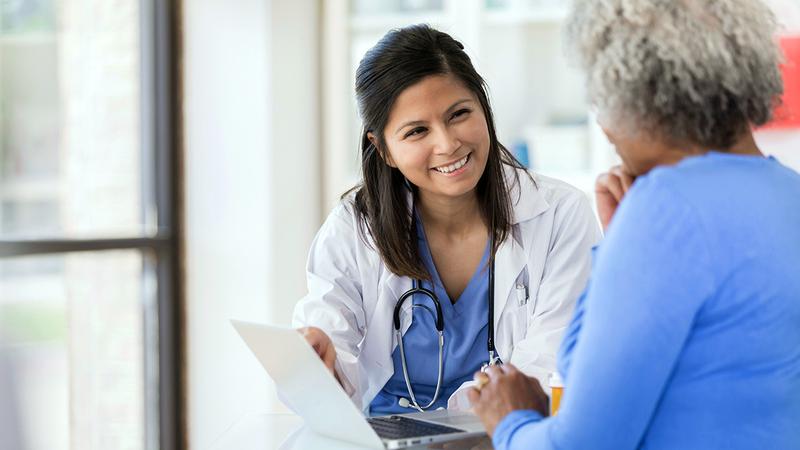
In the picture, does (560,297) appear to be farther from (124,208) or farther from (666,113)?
(124,208)

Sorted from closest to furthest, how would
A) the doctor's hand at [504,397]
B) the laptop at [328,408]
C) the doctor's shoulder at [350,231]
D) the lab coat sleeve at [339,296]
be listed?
the doctor's hand at [504,397] → the laptop at [328,408] → the lab coat sleeve at [339,296] → the doctor's shoulder at [350,231]

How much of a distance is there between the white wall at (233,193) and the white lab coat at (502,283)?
1543 millimetres

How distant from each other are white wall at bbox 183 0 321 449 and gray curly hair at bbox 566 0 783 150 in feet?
8.14

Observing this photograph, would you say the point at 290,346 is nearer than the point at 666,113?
No

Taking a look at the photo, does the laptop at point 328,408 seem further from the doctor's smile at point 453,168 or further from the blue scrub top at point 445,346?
the doctor's smile at point 453,168

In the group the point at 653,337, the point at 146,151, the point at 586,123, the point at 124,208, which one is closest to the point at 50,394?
the point at 124,208

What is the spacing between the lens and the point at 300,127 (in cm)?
366

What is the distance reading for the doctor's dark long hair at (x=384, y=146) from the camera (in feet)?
5.98

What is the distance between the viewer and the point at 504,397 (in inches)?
47.3

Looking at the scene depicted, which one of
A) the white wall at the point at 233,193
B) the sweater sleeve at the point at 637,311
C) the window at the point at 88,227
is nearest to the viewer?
the sweater sleeve at the point at 637,311

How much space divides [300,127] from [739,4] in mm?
2730

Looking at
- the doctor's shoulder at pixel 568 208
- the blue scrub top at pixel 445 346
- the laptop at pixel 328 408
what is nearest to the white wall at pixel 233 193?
the blue scrub top at pixel 445 346

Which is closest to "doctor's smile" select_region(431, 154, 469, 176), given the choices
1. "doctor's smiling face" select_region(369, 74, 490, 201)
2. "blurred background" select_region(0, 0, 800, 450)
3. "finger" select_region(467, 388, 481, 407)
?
"doctor's smiling face" select_region(369, 74, 490, 201)

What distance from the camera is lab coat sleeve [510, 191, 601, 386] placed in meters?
1.73
